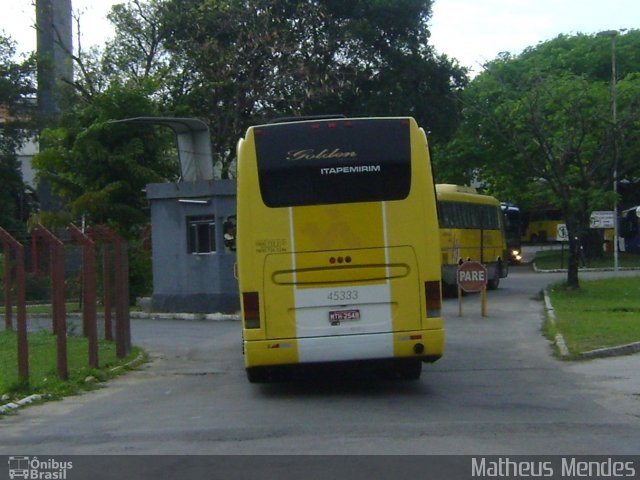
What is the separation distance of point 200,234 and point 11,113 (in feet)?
62.7

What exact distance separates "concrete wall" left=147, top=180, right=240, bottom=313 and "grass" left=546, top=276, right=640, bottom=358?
8.70 m

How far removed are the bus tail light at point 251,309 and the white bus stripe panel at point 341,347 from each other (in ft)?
1.99

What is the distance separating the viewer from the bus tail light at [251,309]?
43.0ft

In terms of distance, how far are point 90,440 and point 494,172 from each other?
3779 centimetres

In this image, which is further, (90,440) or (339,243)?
(339,243)

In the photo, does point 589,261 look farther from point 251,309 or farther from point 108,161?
point 251,309

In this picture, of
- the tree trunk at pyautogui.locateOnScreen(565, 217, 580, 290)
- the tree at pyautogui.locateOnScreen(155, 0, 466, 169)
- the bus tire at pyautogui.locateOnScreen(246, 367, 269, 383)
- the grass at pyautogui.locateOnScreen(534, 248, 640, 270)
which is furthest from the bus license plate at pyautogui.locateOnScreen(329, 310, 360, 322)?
the grass at pyautogui.locateOnScreen(534, 248, 640, 270)

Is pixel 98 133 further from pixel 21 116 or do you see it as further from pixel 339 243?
pixel 339 243

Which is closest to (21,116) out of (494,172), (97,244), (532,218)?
(494,172)

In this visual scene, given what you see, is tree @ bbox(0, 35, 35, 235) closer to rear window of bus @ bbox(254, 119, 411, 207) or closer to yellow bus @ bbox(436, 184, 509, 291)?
yellow bus @ bbox(436, 184, 509, 291)

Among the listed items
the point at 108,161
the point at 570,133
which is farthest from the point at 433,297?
the point at 108,161

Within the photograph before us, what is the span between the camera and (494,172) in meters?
46.6

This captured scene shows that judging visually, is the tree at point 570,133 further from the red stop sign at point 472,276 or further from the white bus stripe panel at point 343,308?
the white bus stripe panel at point 343,308

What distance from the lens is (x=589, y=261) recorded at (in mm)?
51750
